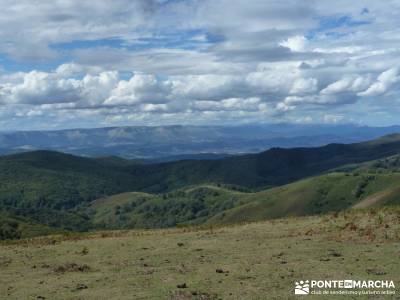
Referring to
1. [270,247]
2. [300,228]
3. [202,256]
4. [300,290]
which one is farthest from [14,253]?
[300,290]

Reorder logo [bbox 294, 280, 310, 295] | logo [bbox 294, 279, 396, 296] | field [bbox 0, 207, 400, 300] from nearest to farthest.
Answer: logo [bbox 294, 279, 396, 296] < logo [bbox 294, 280, 310, 295] < field [bbox 0, 207, 400, 300]

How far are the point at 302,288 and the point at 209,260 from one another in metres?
9.70

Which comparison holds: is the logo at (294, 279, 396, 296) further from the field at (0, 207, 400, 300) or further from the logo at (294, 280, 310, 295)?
the field at (0, 207, 400, 300)

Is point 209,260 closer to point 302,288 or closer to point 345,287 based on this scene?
point 302,288

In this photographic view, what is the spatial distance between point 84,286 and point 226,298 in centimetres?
794

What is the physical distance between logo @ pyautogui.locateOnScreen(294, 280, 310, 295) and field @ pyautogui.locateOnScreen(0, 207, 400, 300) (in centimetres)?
32

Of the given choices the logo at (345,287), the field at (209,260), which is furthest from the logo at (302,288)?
the field at (209,260)

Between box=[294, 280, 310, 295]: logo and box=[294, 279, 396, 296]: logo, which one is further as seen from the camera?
Result: box=[294, 280, 310, 295]: logo

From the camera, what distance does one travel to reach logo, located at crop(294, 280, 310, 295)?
72.7 feet

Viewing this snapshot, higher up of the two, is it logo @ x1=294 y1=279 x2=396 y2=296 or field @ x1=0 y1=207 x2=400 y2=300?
logo @ x1=294 y1=279 x2=396 y2=296

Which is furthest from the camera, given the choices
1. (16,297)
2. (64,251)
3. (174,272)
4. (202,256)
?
(64,251)

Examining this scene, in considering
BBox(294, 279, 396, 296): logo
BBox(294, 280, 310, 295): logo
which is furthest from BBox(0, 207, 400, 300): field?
BBox(294, 279, 396, 296): logo

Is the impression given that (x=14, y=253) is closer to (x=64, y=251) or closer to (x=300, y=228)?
(x=64, y=251)

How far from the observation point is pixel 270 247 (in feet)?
114
